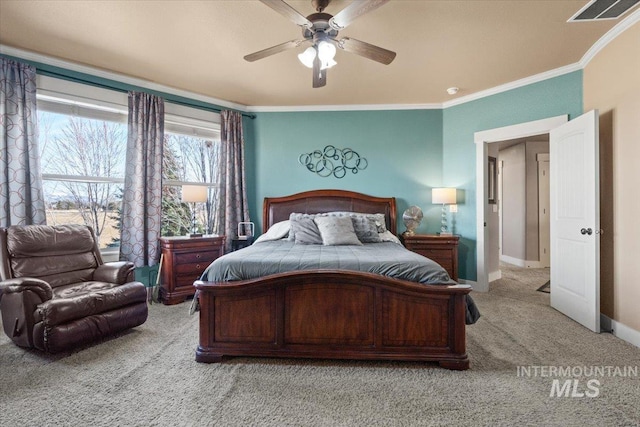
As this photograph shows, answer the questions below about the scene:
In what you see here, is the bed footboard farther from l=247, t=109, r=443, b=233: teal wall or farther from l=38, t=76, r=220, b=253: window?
l=247, t=109, r=443, b=233: teal wall

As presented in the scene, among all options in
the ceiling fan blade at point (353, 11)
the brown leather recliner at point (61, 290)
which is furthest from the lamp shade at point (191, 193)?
the ceiling fan blade at point (353, 11)

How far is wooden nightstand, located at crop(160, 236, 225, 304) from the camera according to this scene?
3508 millimetres

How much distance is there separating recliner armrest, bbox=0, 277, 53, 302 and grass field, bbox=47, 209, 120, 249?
48.5 inches

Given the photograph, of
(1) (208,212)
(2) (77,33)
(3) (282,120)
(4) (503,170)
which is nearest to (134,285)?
(1) (208,212)

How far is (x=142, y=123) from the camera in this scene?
358cm

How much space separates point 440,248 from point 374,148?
68.3 inches

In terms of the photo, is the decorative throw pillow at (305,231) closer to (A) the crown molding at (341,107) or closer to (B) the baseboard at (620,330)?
(A) the crown molding at (341,107)

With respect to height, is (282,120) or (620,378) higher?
(282,120)

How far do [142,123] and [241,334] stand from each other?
2857 millimetres

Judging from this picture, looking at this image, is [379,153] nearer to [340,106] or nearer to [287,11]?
[340,106]

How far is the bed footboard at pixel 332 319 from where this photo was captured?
6.78ft

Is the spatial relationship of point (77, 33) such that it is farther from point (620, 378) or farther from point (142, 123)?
point (620, 378)

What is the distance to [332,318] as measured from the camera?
7.00 ft

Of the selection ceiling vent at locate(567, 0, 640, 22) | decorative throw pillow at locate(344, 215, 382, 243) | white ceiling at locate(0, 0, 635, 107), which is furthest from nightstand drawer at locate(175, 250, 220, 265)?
ceiling vent at locate(567, 0, 640, 22)
